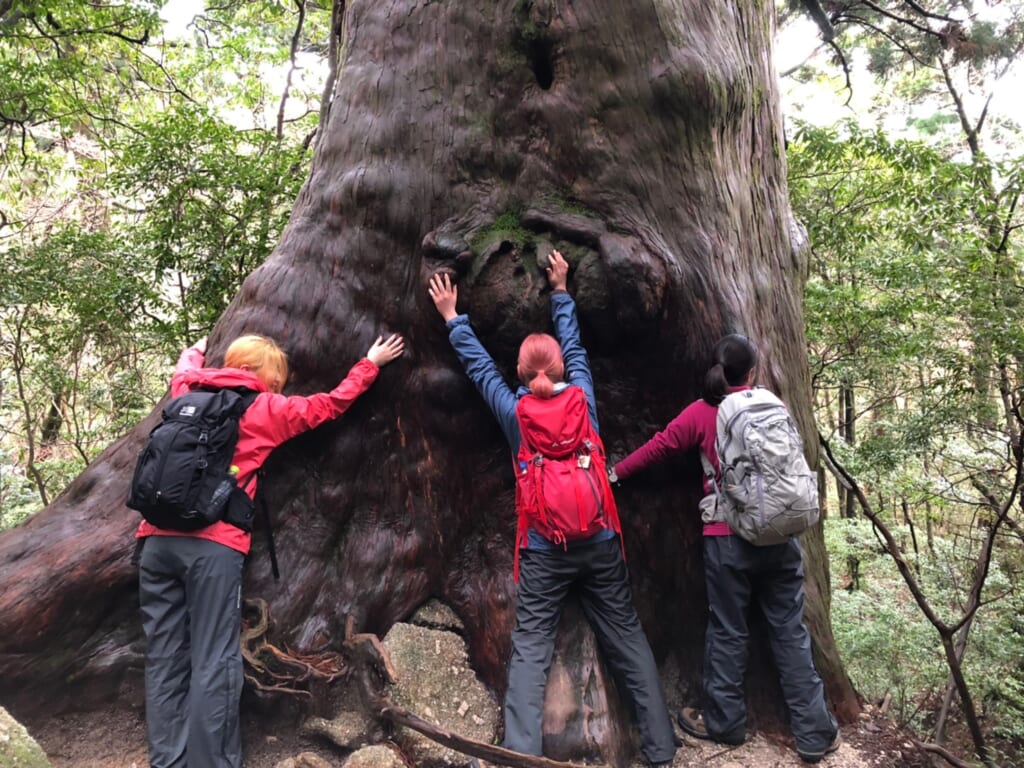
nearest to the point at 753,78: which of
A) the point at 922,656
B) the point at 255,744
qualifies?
the point at 255,744

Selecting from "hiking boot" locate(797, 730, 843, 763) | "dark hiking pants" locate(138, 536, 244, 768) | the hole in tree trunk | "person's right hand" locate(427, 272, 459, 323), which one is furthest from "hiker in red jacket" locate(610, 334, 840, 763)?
"dark hiking pants" locate(138, 536, 244, 768)

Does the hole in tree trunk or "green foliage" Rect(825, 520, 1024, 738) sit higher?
the hole in tree trunk

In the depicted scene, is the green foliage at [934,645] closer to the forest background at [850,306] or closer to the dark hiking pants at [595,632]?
the forest background at [850,306]

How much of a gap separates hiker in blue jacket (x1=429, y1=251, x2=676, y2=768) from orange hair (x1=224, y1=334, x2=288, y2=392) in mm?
892

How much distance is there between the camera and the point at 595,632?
3047 millimetres

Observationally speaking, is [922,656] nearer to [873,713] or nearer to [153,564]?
[873,713]

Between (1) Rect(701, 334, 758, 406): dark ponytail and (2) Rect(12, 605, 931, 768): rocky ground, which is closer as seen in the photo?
(2) Rect(12, 605, 931, 768): rocky ground

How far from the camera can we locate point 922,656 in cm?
600

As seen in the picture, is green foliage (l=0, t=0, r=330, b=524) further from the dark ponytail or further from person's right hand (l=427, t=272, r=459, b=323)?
the dark ponytail

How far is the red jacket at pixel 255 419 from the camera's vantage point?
273 centimetres

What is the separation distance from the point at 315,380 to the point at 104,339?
4.89 metres

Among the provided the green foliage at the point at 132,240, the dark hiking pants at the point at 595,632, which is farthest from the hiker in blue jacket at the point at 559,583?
the green foliage at the point at 132,240

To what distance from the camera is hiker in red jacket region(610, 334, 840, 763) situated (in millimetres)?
2988

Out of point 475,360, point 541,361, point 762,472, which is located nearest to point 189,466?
point 475,360
